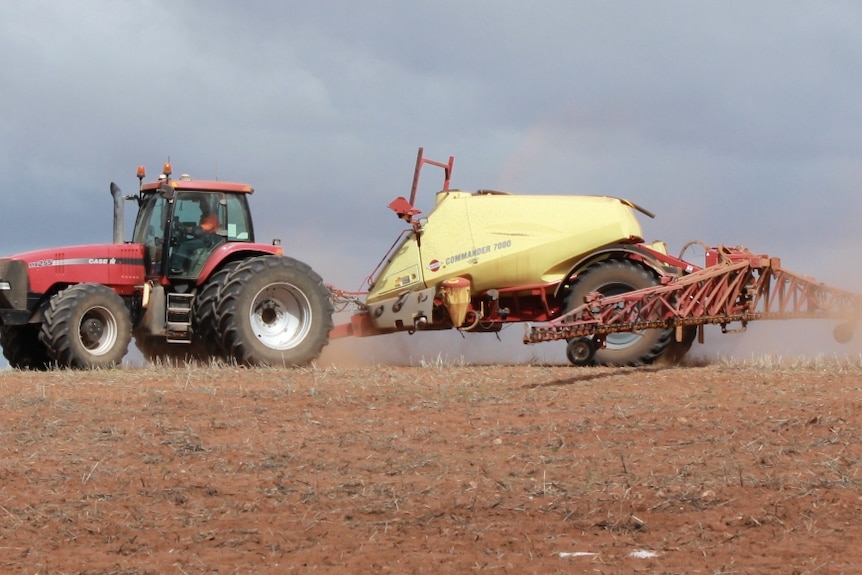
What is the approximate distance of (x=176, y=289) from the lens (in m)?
15.4

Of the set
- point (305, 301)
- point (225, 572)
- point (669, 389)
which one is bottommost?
point (225, 572)

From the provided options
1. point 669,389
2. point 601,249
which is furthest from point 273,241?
point 669,389

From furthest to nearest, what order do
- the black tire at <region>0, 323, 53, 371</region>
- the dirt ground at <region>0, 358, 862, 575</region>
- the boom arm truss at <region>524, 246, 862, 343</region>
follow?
the black tire at <region>0, 323, 53, 371</region> < the boom arm truss at <region>524, 246, 862, 343</region> < the dirt ground at <region>0, 358, 862, 575</region>

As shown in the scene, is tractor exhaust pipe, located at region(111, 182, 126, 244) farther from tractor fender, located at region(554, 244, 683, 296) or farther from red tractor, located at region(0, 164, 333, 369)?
tractor fender, located at region(554, 244, 683, 296)

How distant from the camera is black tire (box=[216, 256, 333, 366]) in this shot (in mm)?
14586

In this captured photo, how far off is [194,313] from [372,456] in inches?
255

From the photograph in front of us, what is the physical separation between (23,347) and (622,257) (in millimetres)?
7595

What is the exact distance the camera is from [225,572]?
641 centimetres

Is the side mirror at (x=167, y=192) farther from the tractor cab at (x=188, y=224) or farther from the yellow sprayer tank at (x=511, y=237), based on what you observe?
the yellow sprayer tank at (x=511, y=237)

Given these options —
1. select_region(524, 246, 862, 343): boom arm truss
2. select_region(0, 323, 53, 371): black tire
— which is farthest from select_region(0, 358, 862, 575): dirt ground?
select_region(0, 323, 53, 371): black tire

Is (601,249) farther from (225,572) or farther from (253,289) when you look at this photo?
(225,572)

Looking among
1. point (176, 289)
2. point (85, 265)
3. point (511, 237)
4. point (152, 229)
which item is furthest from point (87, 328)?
point (511, 237)

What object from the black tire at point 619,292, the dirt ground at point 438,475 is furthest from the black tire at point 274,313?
the black tire at point 619,292

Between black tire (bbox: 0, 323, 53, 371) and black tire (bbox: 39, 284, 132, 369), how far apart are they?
1.36m
